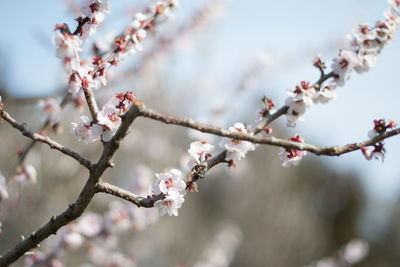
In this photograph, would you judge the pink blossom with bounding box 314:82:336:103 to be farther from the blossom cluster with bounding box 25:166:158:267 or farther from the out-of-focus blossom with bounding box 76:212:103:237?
the out-of-focus blossom with bounding box 76:212:103:237

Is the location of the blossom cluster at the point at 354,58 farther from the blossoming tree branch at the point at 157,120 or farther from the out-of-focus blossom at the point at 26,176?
the out-of-focus blossom at the point at 26,176

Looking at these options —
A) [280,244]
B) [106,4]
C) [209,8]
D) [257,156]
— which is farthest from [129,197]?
[257,156]

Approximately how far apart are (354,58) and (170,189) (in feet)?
3.69

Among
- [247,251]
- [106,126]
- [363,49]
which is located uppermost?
[247,251]

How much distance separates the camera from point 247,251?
15.6 metres

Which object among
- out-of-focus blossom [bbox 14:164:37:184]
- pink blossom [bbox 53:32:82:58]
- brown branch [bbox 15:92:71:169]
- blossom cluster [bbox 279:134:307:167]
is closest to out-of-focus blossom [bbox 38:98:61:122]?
brown branch [bbox 15:92:71:169]

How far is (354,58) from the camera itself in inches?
63.2

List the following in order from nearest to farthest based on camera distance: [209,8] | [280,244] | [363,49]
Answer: [363,49]
[209,8]
[280,244]

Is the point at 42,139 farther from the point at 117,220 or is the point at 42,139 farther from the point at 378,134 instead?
the point at 117,220

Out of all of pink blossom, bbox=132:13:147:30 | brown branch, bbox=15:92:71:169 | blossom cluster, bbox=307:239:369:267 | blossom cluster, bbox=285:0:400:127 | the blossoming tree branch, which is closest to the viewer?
the blossoming tree branch

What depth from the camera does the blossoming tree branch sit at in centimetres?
120

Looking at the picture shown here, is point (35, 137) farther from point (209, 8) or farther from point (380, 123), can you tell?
point (209, 8)

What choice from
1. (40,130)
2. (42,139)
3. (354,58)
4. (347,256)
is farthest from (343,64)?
(347,256)

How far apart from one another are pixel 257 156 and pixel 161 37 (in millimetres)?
16021
